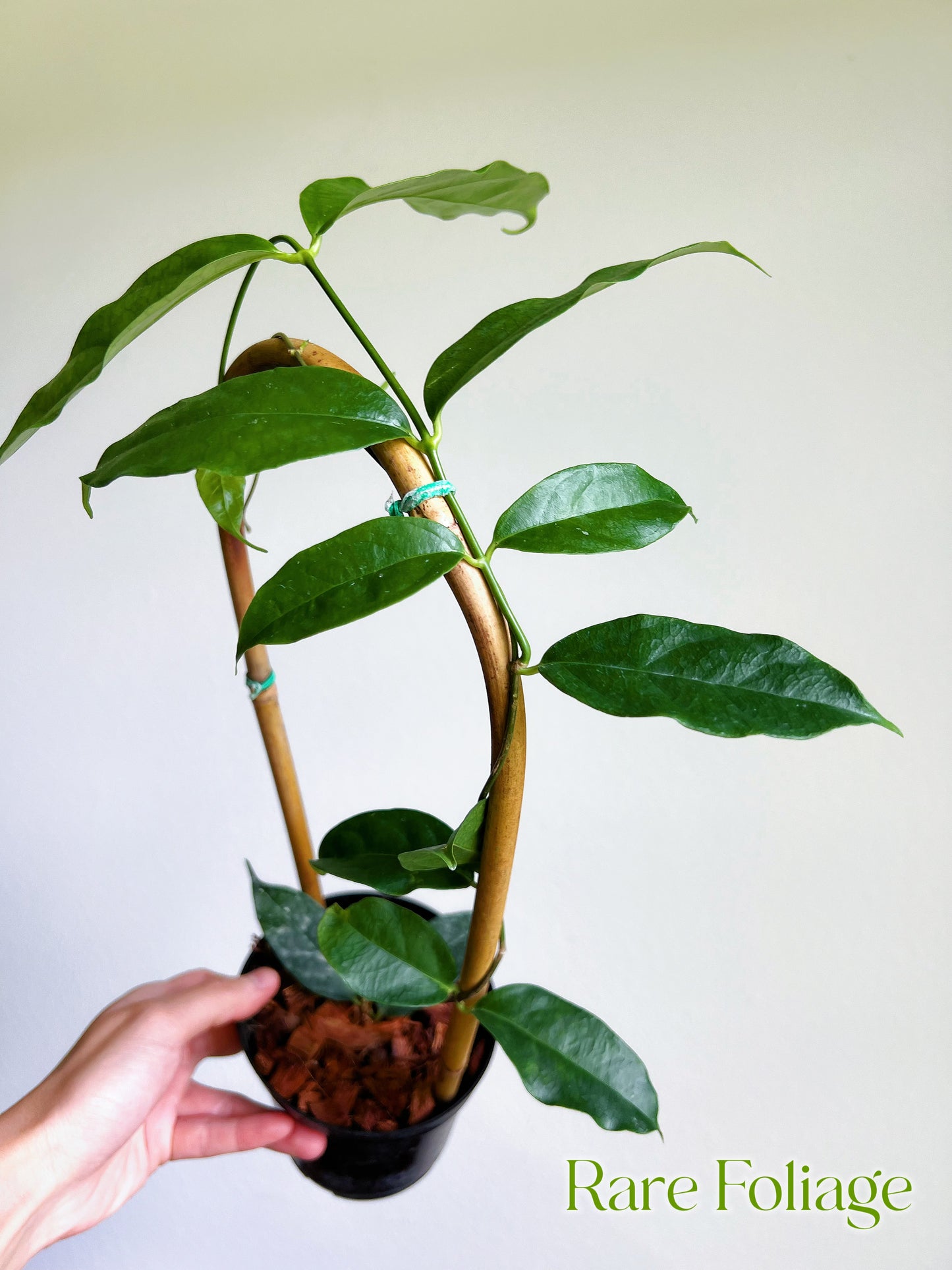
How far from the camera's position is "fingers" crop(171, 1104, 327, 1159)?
81 cm

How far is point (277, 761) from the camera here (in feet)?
2.42

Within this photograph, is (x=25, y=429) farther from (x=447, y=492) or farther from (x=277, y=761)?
(x=277, y=761)

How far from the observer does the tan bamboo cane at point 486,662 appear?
0.48 meters

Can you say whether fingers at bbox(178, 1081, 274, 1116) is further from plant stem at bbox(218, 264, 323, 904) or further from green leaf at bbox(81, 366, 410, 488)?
green leaf at bbox(81, 366, 410, 488)

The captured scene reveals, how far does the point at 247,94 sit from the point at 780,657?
1352mm

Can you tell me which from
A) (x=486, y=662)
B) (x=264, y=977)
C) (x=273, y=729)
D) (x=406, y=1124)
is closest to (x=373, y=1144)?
(x=406, y=1124)

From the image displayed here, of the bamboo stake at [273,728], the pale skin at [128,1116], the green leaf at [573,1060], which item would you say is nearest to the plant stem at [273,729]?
the bamboo stake at [273,728]

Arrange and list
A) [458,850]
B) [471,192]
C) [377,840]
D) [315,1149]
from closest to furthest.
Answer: [471,192] → [458,850] → [377,840] → [315,1149]

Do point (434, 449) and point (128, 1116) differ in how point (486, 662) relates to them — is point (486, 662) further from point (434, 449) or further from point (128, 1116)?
point (128, 1116)

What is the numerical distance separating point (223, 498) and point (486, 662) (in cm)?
20

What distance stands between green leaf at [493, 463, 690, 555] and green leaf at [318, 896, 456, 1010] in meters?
0.26

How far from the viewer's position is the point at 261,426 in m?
0.43

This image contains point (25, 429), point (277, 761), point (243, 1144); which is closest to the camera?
point (25, 429)

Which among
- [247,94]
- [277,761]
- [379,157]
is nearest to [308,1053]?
[277,761]
